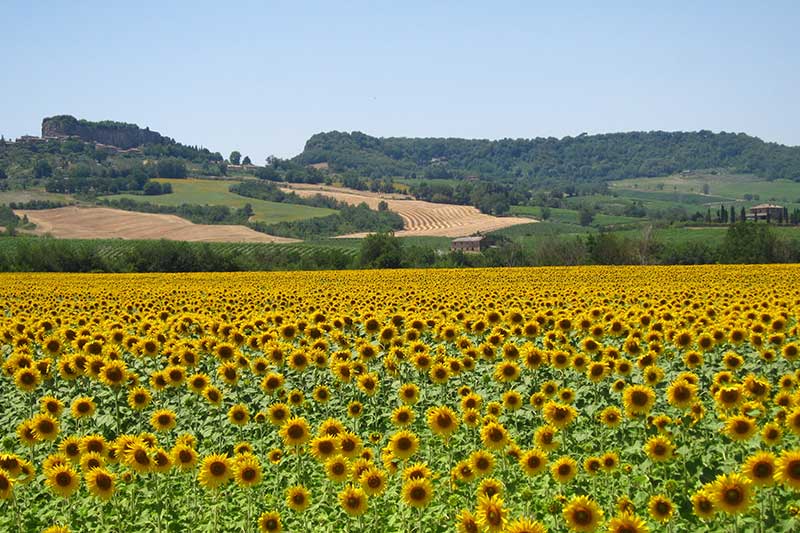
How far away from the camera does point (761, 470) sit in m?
5.70

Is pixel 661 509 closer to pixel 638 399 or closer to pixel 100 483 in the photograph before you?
pixel 638 399

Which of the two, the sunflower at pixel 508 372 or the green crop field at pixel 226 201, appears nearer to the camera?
the sunflower at pixel 508 372

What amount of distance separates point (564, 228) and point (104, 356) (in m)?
142

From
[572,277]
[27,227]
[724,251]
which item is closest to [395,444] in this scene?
[572,277]

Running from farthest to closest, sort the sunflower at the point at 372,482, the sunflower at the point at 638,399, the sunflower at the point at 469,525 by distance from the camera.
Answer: the sunflower at the point at 638,399, the sunflower at the point at 372,482, the sunflower at the point at 469,525

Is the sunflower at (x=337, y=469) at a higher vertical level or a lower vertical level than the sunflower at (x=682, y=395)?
lower

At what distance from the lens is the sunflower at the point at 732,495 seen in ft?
17.9

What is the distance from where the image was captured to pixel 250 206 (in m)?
165

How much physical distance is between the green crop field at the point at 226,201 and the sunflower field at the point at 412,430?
144 metres

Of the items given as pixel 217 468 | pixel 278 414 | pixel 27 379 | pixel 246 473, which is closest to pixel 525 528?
pixel 246 473

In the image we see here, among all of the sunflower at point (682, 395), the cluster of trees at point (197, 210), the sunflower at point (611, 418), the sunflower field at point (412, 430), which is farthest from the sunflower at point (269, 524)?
the cluster of trees at point (197, 210)

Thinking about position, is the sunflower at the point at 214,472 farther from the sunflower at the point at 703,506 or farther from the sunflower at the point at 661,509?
the sunflower at the point at 703,506

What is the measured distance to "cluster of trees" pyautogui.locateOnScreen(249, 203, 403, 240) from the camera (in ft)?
464

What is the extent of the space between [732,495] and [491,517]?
1.79 metres
